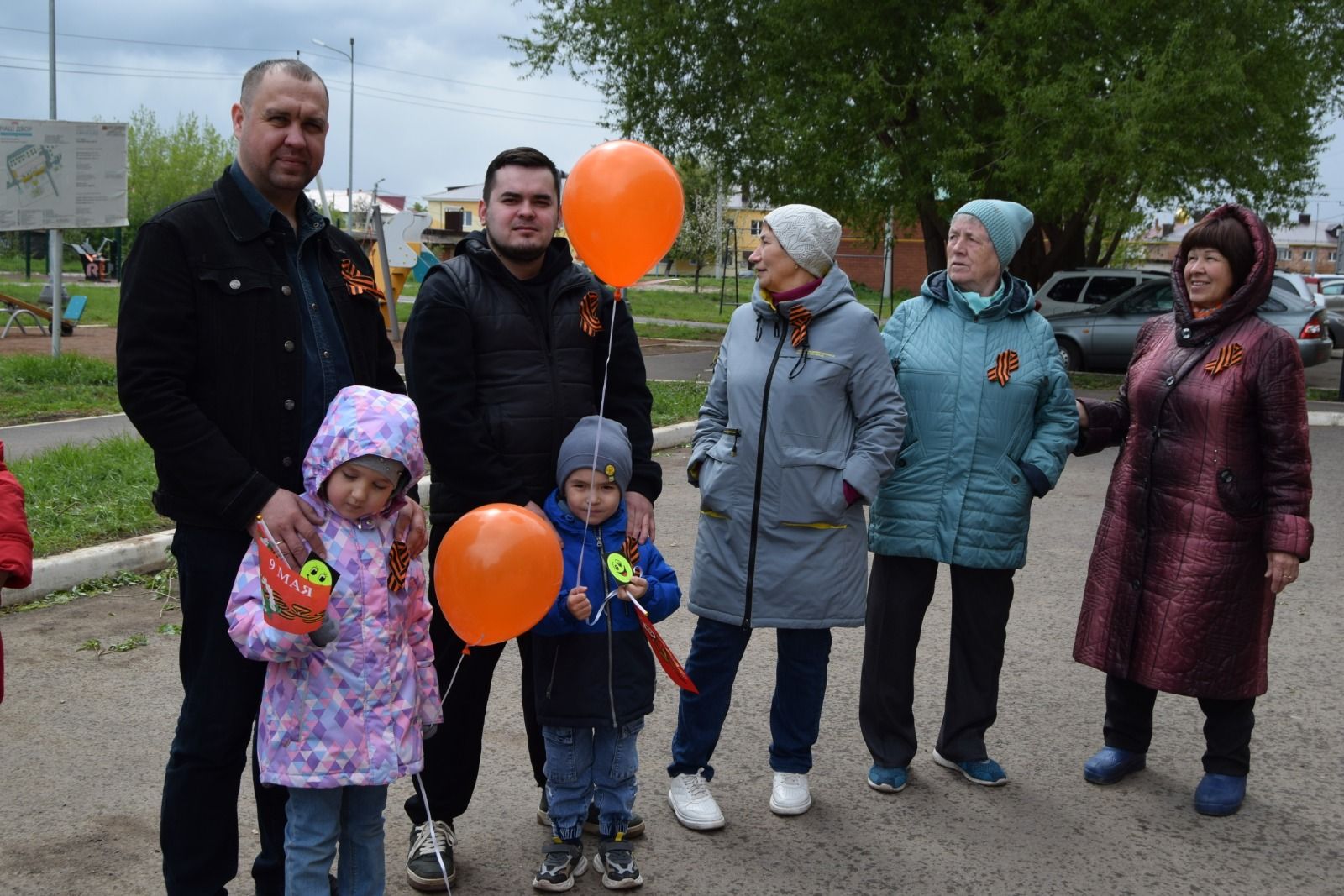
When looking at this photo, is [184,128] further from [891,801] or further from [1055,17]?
[891,801]

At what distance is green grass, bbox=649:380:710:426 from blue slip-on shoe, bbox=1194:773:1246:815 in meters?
6.61

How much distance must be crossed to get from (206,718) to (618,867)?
47.3 inches

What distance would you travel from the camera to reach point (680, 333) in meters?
24.3

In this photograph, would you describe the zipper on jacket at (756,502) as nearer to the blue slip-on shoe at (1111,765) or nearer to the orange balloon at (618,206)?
the orange balloon at (618,206)

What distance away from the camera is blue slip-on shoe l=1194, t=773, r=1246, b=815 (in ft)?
13.1

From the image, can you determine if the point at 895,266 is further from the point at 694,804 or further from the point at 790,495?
the point at 694,804

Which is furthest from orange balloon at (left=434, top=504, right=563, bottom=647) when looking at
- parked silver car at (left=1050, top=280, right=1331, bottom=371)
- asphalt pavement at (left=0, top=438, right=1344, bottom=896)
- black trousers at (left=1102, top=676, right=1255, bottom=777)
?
parked silver car at (left=1050, top=280, right=1331, bottom=371)

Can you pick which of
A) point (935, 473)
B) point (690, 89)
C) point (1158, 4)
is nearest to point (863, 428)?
point (935, 473)

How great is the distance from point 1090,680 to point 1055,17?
11.7 metres

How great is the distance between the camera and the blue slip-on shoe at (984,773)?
4.16 metres

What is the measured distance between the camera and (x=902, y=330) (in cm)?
421

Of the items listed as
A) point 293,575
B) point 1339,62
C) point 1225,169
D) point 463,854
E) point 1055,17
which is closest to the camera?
point 293,575

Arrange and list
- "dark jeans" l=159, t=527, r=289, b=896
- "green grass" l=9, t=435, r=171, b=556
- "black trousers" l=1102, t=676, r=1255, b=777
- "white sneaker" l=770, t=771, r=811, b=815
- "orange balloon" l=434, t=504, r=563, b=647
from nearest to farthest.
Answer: "dark jeans" l=159, t=527, r=289, b=896 < "orange balloon" l=434, t=504, r=563, b=647 < "white sneaker" l=770, t=771, r=811, b=815 < "black trousers" l=1102, t=676, r=1255, b=777 < "green grass" l=9, t=435, r=171, b=556

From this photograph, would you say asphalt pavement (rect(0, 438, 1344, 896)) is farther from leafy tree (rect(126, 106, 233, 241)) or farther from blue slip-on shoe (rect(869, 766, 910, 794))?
leafy tree (rect(126, 106, 233, 241))
